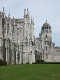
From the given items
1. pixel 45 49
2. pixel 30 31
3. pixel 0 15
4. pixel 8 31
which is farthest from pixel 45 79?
pixel 45 49

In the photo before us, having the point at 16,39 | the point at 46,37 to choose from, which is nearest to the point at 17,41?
the point at 16,39

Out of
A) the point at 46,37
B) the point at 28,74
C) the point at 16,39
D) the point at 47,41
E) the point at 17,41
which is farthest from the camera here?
the point at 47,41

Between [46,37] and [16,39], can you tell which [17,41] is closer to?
[16,39]

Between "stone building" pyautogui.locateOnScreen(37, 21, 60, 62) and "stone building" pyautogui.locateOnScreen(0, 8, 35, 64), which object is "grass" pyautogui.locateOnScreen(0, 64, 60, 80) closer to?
"stone building" pyautogui.locateOnScreen(0, 8, 35, 64)

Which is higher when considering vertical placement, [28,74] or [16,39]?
[16,39]

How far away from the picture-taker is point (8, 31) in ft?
252

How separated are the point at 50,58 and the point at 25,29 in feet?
180

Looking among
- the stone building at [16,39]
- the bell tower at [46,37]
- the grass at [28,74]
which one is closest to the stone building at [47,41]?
the bell tower at [46,37]

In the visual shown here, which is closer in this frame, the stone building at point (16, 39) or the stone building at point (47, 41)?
the stone building at point (16, 39)

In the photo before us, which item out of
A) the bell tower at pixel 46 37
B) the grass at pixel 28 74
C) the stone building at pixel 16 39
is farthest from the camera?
the bell tower at pixel 46 37

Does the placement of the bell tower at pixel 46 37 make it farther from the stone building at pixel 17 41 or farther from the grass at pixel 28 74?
the grass at pixel 28 74

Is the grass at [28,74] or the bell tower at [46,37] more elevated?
the bell tower at [46,37]

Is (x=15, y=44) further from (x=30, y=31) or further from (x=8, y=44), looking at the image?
(x=30, y=31)

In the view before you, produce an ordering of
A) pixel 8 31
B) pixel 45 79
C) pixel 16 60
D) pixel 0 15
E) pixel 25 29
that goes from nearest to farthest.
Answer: pixel 45 79 < pixel 0 15 < pixel 8 31 < pixel 16 60 < pixel 25 29
